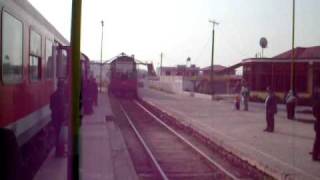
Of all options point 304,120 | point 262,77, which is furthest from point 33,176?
point 262,77

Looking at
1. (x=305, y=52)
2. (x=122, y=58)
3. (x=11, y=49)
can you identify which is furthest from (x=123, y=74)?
(x=11, y=49)

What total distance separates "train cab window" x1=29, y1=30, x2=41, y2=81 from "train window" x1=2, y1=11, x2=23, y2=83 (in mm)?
1602

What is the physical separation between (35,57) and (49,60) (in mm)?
3313

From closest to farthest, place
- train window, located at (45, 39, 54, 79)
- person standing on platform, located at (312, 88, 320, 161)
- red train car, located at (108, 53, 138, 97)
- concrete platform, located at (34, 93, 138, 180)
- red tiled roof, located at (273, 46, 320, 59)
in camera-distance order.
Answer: concrete platform, located at (34, 93, 138, 180) < person standing on platform, located at (312, 88, 320, 161) < train window, located at (45, 39, 54, 79) < red train car, located at (108, 53, 138, 97) < red tiled roof, located at (273, 46, 320, 59)

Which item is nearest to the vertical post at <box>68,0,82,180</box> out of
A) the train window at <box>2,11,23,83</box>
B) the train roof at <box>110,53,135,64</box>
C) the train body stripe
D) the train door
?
the train window at <box>2,11,23,83</box>

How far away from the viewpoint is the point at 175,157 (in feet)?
54.1

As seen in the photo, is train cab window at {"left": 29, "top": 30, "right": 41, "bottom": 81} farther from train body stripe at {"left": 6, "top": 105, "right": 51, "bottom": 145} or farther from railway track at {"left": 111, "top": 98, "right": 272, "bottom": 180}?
railway track at {"left": 111, "top": 98, "right": 272, "bottom": 180}

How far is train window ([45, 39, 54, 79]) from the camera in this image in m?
15.5

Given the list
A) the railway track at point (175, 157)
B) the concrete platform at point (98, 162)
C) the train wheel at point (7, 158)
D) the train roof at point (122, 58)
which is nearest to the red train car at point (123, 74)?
the train roof at point (122, 58)

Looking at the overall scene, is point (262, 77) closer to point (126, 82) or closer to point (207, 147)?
point (126, 82)

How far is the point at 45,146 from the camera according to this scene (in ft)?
53.7

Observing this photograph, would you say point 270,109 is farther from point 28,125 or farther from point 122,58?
point 122,58

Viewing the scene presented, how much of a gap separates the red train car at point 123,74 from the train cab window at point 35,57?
38282mm

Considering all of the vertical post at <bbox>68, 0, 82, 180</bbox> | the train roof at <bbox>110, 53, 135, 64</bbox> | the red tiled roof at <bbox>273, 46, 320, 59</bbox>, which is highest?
the red tiled roof at <bbox>273, 46, 320, 59</bbox>
